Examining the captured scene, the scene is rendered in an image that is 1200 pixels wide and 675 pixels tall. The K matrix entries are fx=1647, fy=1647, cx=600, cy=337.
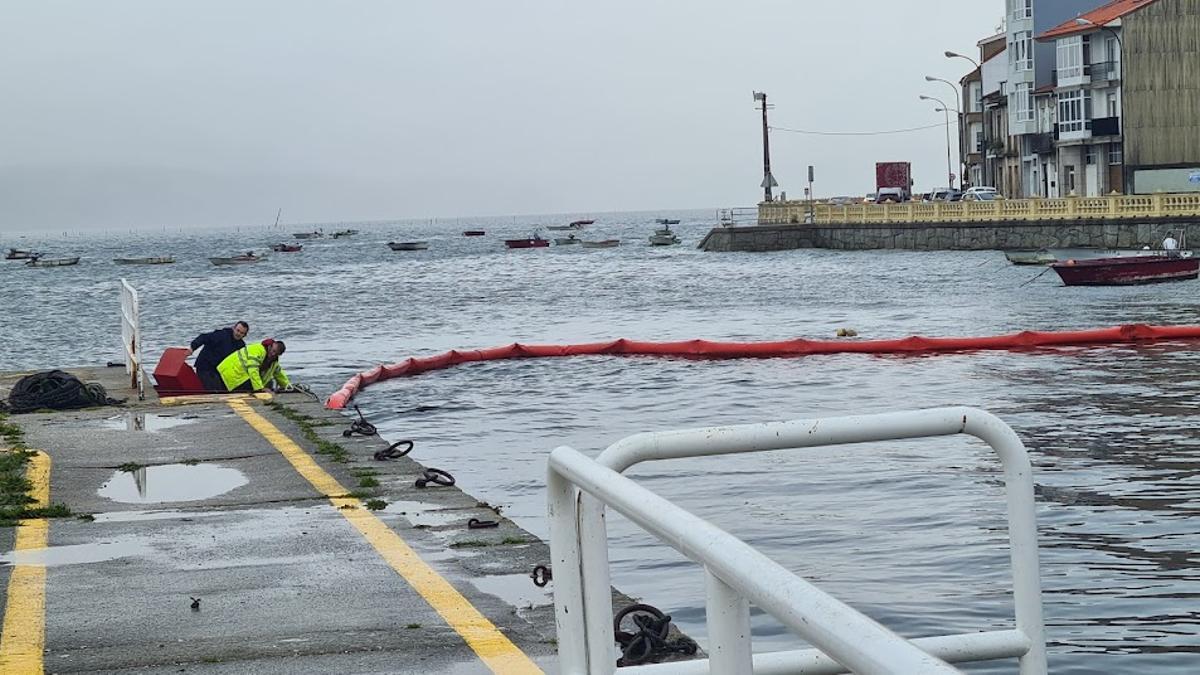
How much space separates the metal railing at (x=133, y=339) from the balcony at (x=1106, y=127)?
6982cm

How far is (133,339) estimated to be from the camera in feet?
63.3

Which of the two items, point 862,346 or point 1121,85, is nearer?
point 862,346

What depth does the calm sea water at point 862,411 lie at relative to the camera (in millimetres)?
10656

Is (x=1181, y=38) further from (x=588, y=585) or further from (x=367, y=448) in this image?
(x=588, y=585)

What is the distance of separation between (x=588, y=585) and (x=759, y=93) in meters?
100

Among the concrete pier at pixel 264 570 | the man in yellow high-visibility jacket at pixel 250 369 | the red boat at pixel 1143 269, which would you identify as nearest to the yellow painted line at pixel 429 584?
the concrete pier at pixel 264 570

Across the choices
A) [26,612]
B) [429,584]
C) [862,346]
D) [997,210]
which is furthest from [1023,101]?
[26,612]

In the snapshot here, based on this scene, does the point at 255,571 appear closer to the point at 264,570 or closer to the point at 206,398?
the point at 264,570

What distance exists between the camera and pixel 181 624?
7.37 meters

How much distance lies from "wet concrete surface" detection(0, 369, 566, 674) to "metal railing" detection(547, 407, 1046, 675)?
2112 millimetres

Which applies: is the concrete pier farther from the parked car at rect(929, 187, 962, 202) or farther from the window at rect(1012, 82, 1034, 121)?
the parked car at rect(929, 187, 962, 202)

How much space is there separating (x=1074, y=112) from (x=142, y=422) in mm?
76017

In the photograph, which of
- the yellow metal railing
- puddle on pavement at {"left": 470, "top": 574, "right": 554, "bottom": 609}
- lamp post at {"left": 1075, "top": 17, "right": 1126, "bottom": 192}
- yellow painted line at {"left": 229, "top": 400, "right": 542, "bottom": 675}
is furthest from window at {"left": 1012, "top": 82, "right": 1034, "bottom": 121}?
puddle on pavement at {"left": 470, "top": 574, "right": 554, "bottom": 609}

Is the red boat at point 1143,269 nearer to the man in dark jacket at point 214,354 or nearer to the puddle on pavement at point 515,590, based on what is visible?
the man in dark jacket at point 214,354
